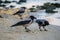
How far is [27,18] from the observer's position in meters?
1.25

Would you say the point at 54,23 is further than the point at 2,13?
No

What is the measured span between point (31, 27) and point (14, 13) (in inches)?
7.1

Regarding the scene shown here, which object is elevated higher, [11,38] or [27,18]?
[27,18]

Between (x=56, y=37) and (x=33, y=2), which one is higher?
(x=33, y=2)

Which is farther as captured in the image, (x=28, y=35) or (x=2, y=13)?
(x=2, y=13)

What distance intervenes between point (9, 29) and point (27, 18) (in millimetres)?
156

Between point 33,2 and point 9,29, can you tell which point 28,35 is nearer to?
point 9,29

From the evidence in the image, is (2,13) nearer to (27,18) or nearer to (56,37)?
(27,18)

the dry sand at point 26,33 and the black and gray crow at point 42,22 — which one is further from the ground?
the black and gray crow at point 42,22

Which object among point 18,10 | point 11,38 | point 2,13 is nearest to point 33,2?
point 18,10

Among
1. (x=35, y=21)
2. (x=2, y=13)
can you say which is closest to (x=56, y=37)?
(x=35, y=21)

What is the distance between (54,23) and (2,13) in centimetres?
42

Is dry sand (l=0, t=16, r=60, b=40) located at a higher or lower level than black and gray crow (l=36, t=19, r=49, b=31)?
lower

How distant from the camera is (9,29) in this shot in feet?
4.03
